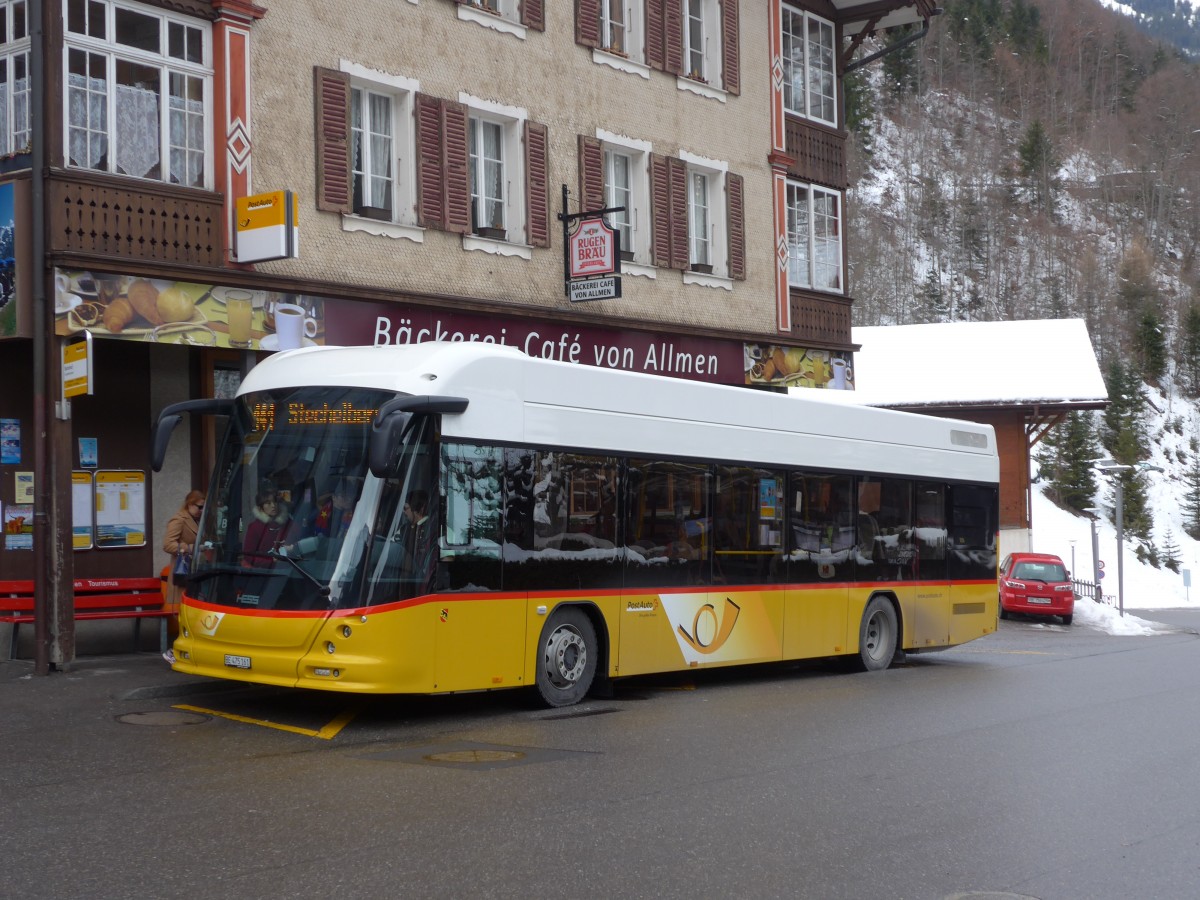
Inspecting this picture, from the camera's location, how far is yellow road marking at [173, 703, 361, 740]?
1082 centimetres

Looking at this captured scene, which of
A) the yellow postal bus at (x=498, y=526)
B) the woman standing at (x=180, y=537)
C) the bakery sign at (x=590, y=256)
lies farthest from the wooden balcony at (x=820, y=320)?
the woman standing at (x=180, y=537)

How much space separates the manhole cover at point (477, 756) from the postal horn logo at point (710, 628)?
403 cm

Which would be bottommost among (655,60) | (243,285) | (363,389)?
(363,389)

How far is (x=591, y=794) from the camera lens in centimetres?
848

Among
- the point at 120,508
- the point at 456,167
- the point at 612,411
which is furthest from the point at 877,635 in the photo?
the point at 120,508

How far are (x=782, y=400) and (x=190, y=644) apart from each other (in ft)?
21.6

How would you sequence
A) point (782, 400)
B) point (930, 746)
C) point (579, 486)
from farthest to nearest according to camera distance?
1. point (782, 400)
2. point (579, 486)
3. point (930, 746)

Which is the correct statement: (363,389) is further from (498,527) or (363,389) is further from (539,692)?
(539,692)

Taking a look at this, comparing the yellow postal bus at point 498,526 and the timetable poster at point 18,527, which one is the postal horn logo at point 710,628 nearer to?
the yellow postal bus at point 498,526

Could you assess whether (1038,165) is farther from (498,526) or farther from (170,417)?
(170,417)

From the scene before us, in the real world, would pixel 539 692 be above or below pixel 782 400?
below

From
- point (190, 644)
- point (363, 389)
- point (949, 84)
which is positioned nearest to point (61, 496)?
point (190, 644)

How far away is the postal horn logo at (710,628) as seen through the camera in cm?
1402

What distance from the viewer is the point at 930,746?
10750 millimetres
